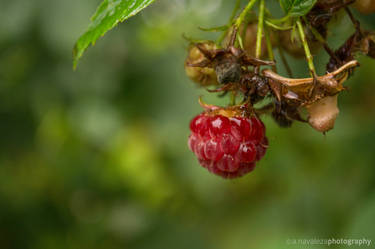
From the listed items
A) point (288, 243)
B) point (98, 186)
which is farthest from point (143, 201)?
point (288, 243)

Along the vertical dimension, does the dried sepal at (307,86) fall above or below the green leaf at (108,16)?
below

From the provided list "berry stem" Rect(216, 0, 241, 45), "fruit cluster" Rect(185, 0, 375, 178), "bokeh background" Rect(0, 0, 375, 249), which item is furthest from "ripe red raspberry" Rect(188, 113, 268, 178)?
"bokeh background" Rect(0, 0, 375, 249)

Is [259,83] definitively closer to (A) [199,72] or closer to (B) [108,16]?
(A) [199,72]

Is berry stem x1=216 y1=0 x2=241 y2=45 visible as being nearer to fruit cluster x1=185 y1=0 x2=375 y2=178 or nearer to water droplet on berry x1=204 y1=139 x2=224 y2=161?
fruit cluster x1=185 y1=0 x2=375 y2=178

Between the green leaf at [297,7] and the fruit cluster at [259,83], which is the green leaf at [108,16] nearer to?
the fruit cluster at [259,83]

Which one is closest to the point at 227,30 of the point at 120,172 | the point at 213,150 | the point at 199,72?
the point at 199,72

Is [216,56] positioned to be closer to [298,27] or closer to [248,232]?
[298,27]

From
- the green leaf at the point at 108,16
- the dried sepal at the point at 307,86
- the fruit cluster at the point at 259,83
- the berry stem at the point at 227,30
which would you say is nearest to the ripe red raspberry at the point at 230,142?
the fruit cluster at the point at 259,83
